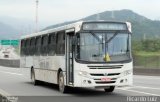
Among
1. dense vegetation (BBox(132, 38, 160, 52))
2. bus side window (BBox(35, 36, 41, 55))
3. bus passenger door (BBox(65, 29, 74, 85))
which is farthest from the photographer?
dense vegetation (BBox(132, 38, 160, 52))

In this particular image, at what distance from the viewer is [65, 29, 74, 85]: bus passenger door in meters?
20.1

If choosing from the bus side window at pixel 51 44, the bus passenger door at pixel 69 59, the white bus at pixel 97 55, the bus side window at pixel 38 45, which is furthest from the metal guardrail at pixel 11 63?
the white bus at pixel 97 55

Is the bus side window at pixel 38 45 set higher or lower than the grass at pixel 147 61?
higher

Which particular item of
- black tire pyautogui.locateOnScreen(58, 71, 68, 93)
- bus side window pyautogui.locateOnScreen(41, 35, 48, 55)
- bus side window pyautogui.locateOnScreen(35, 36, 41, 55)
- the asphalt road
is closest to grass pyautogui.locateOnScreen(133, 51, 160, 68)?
the asphalt road

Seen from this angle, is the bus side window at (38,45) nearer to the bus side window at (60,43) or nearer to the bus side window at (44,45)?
the bus side window at (44,45)

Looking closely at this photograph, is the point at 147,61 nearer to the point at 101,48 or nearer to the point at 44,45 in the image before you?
the point at 44,45

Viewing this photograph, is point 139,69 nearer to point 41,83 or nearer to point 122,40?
point 41,83

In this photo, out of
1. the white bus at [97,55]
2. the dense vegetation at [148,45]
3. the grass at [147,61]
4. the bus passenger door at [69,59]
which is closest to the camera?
the white bus at [97,55]

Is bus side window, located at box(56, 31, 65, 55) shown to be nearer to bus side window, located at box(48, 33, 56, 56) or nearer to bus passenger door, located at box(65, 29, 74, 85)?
bus passenger door, located at box(65, 29, 74, 85)

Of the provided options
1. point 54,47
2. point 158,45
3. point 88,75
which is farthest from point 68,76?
point 158,45

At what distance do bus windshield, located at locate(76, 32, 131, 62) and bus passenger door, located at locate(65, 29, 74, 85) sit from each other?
0.73 m

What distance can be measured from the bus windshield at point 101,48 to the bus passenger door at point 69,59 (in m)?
0.73

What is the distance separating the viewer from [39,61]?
25.9m

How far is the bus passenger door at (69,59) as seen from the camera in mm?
20066
